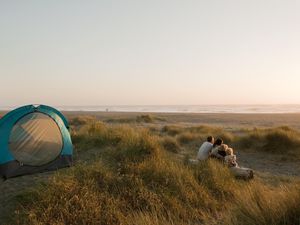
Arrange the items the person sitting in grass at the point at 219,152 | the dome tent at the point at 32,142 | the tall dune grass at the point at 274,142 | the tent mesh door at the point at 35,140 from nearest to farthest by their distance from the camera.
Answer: the dome tent at the point at 32,142 → the tent mesh door at the point at 35,140 → the person sitting in grass at the point at 219,152 → the tall dune grass at the point at 274,142

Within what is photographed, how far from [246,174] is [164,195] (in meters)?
3.26

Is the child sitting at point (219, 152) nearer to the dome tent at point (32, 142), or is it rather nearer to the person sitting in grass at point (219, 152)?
the person sitting in grass at point (219, 152)

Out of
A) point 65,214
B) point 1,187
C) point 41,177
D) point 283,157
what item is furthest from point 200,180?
point 283,157

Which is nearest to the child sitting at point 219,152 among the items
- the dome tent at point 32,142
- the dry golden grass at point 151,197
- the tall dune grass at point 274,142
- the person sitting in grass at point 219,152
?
the person sitting in grass at point 219,152

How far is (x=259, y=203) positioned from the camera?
4527mm

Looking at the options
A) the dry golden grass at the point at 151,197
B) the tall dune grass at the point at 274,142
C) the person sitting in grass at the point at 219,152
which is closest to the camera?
the dry golden grass at the point at 151,197

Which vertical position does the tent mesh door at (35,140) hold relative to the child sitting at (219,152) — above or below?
above

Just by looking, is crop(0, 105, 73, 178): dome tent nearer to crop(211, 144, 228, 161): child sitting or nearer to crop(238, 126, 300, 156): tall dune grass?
crop(211, 144, 228, 161): child sitting

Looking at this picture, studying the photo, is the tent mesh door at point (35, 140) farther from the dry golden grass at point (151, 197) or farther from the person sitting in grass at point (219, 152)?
the person sitting in grass at point (219, 152)

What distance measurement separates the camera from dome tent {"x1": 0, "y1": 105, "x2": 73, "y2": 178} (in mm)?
7594

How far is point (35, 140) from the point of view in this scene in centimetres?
828

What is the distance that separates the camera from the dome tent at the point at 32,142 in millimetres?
7594

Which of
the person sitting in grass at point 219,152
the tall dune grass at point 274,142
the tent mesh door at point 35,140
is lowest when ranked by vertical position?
the tall dune grass at point 274,142

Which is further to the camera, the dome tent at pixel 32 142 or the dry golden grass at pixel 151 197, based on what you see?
the dome tent at pixel 32 142
